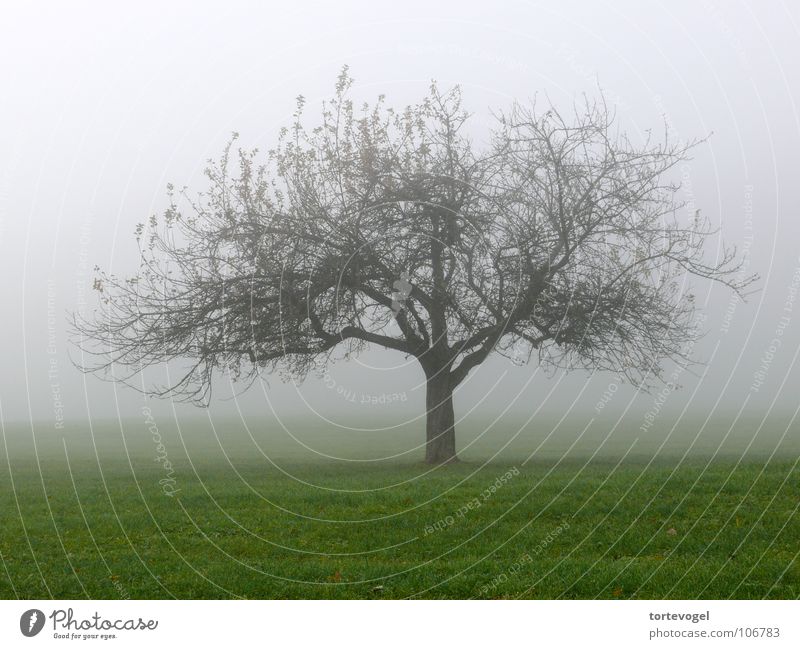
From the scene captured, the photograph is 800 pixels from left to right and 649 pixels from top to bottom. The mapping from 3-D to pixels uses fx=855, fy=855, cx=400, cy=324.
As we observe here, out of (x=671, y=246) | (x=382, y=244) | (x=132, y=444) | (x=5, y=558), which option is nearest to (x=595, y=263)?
(x=671, y=246)

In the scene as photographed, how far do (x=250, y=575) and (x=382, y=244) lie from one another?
11.4 meters

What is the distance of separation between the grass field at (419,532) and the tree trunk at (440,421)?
3.35ft

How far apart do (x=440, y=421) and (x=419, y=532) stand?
9.43 m

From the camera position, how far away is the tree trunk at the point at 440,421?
2373cm
